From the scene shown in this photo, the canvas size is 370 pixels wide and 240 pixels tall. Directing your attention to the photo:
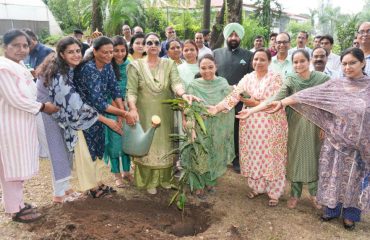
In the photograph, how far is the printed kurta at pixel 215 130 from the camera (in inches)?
148

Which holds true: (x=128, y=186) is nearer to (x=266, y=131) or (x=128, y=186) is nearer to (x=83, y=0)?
(x=266, y=131)

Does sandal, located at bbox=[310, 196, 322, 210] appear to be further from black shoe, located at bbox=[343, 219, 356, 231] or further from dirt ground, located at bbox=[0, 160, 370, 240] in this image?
black shoe, located at bbox=[343, 219, 356, 231]

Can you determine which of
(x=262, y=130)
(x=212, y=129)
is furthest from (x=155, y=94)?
(x=262, y=130)

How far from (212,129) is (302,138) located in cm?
94

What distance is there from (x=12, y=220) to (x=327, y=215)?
3140 mm

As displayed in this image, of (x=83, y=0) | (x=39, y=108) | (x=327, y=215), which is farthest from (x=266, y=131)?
(x=83, y=0)

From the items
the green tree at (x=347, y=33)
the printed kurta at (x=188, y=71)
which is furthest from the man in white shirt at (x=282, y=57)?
the green tree at (x=347, y=33)

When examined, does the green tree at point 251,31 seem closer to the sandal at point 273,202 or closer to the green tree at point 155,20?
the green tree at point 155,20

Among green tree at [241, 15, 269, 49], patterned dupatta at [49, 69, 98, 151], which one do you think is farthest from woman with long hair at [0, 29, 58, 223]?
green tree at [241, 15, 269, 49]

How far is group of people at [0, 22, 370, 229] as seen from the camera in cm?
313

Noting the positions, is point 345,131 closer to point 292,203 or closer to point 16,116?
point 292,203

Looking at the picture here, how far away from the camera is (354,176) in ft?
10.5

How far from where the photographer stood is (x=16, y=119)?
311cm

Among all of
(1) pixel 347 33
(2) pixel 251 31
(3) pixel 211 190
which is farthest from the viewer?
(1) pixel 347 33
